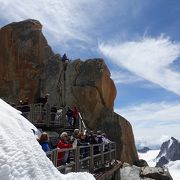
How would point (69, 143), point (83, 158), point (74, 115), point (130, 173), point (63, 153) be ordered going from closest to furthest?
point (63, 153)
point (69, 143)
point (83, 158)
point (74, 115)
point (130, 173)

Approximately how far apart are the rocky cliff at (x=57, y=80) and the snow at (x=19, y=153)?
29.6 meters

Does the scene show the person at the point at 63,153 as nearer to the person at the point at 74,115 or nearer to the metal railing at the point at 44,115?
the metal railing at the point at 44,115

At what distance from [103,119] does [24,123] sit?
102 ft

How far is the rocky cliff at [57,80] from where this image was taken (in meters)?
39.2

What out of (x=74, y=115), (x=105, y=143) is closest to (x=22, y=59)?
(x=74, y=115)

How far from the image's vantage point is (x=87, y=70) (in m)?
41.4

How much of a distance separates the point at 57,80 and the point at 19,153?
1353 inches

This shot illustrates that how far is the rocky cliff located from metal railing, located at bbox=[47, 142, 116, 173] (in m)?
18.2

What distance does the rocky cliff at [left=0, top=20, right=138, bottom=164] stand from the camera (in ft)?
129

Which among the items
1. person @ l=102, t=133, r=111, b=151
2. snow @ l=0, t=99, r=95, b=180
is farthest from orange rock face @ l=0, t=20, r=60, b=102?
snow @ l=0, t=99, r=95, b=180

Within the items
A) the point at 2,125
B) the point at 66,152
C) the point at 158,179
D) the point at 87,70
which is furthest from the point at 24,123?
the point at 87,70

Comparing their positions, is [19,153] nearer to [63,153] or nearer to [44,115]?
[63,153]

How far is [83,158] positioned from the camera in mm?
15297

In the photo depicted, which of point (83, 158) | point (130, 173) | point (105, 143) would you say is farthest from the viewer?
point (130, 173)
